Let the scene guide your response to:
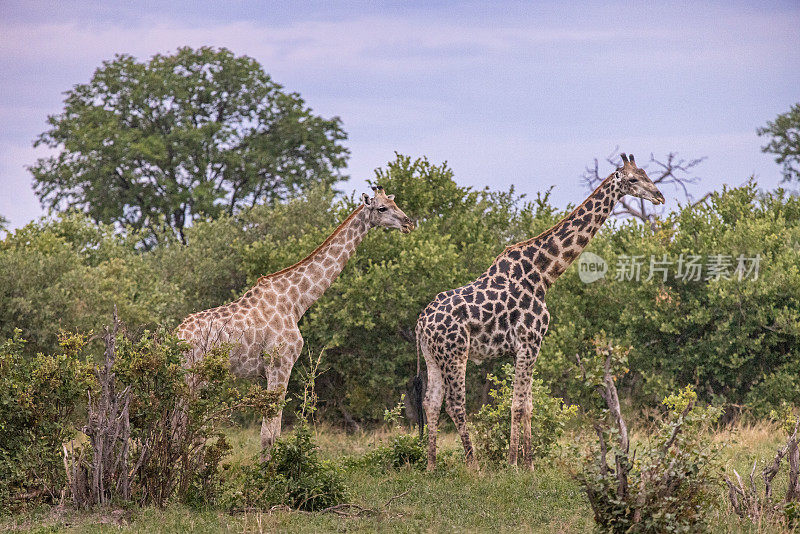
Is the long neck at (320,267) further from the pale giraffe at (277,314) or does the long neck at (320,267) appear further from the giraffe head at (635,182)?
the giraffe head at (635,182)

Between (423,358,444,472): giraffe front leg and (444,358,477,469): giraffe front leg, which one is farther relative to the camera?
(423,358,444,472): giraffe front leg

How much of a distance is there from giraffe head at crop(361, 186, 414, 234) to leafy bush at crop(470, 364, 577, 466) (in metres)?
2.73

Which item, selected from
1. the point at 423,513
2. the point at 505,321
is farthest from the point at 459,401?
the point at 423,513

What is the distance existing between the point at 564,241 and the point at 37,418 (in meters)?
7.57

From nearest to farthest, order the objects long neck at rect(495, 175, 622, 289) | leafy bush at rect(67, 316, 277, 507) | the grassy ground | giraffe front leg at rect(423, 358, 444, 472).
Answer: the grassy ground, leafy bush at rect(67, 316, 277, 507), giraffe front leg at rect(423, 358, 444, 472), long neck at rect(495, 175, 622, 289)

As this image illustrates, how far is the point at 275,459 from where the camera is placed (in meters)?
11.0

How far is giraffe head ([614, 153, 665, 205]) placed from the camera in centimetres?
1303

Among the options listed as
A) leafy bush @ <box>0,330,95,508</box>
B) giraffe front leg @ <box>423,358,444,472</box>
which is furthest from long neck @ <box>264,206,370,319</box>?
leafy bush @ <box>0,330,95,508</box>

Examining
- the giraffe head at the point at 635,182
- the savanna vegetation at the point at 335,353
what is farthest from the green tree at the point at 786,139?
the giraffe head at the point at 635,182

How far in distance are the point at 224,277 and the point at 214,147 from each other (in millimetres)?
18997

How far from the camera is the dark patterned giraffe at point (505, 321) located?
1274cm

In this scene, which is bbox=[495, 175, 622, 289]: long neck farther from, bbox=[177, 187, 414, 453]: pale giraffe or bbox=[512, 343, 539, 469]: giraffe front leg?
bbox=[177, 187, 414, 453]: pale giraffe

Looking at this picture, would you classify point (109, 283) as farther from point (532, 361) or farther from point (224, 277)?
point (532, 361)

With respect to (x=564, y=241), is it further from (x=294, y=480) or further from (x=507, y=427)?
(x=294, y=480)
